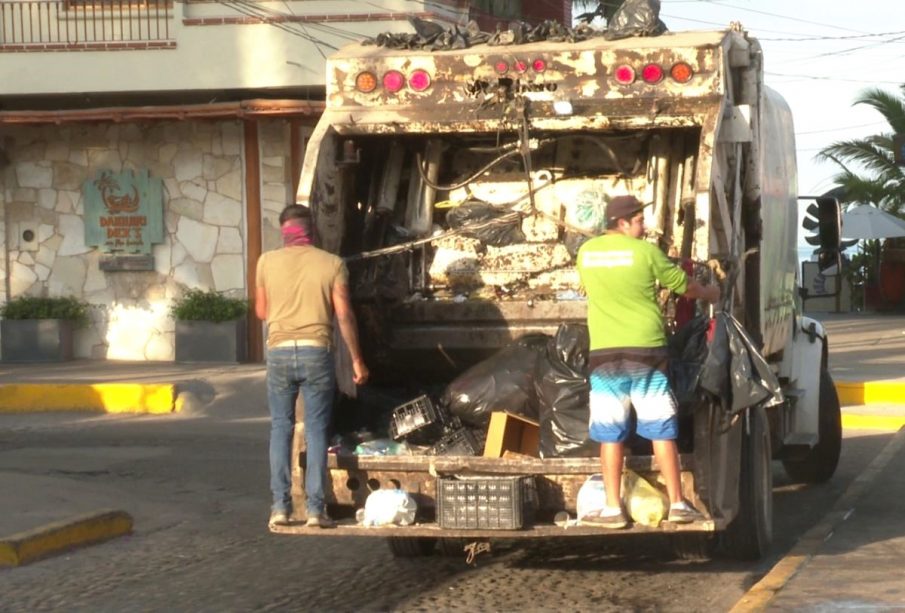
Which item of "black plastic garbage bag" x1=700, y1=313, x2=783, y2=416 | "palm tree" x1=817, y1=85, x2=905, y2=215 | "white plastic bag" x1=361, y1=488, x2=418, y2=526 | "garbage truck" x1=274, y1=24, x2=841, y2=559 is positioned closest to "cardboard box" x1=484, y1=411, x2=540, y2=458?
"garbage truck" x1=274, y1=24, x2=841, y2=559

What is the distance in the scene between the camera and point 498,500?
6875 millimetres

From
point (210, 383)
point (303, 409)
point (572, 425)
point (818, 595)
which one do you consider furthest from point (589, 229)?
point (210, 383)

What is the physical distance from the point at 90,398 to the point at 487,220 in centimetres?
776

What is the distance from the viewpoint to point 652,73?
769 cm

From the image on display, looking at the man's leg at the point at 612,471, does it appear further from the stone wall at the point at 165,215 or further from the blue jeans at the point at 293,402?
the stone wall at the point at 165,215

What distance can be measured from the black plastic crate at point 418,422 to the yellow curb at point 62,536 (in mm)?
Result: 2039

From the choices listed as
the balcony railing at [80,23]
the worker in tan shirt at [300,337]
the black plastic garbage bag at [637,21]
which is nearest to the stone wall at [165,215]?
the balcony railing at [80,23]

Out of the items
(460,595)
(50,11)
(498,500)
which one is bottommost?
(460,595)

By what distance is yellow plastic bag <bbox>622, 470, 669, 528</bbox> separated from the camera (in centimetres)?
684

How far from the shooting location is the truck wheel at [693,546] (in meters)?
7.64

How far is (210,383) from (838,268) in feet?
23.6

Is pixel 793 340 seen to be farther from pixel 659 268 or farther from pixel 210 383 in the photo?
pixel 210 383

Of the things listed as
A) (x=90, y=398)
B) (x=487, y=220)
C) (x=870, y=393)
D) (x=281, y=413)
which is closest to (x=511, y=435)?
(x=281, y=413)

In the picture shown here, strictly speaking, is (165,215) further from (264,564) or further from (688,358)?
(688,358)
